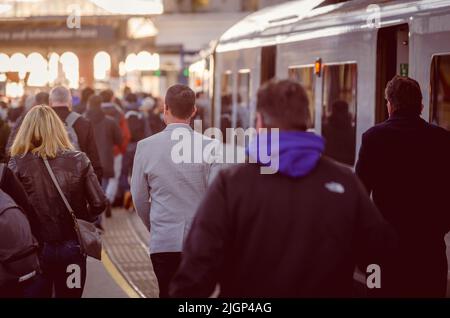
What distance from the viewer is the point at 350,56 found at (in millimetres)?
10688

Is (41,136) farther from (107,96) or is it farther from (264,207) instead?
(107,96)

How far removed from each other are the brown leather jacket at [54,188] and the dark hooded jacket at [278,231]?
116 inches

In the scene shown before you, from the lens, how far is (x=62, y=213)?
702 centimetres

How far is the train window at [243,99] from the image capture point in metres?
15.9

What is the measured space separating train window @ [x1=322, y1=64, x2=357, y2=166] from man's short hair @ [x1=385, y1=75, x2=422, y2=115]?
3841 millimetres

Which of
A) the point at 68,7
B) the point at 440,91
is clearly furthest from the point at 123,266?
the point at 68,7

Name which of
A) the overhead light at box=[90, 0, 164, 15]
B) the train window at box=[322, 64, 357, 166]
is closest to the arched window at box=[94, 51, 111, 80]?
the overhead light at box=[90, 0, 164, 15]

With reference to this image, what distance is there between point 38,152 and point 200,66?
18443 mm

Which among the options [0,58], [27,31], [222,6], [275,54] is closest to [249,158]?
[275,54]

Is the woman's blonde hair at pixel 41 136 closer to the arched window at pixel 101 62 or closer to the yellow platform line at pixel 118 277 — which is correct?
the yellow platform line at pixel 118 277

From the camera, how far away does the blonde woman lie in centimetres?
700

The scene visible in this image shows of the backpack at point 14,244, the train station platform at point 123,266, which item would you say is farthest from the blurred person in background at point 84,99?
the backpack at point 14,244

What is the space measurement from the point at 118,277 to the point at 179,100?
522 cm

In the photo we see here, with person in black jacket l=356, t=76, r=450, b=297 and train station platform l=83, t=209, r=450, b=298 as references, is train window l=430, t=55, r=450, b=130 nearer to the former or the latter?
train station platform l=83, t=209, r=450, b=298
